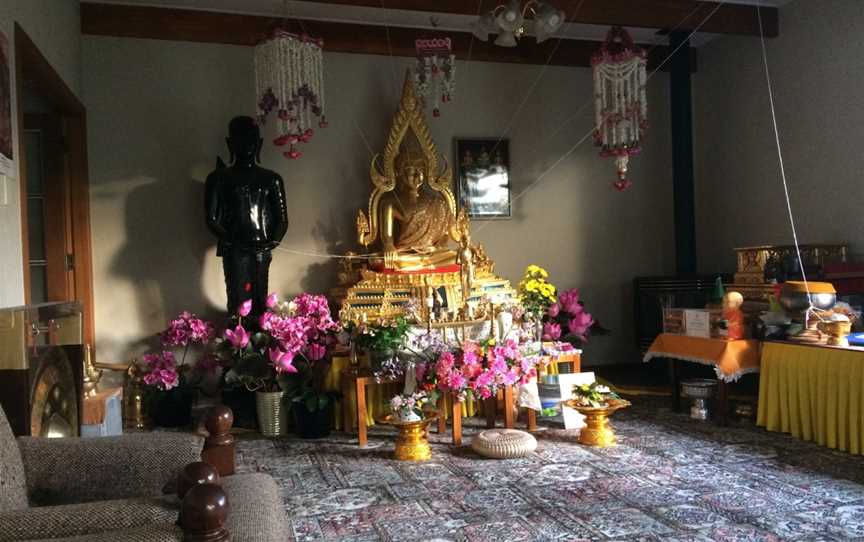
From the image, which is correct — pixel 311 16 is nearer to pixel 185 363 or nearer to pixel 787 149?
pixel 185 363

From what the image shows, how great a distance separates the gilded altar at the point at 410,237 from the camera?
4629 mm

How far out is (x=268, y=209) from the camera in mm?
4574

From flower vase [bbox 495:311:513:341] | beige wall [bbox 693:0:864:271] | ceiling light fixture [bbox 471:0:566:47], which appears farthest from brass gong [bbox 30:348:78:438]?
beige wall [bbox 693:0:864:271]

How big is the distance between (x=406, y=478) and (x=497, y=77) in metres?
3.48

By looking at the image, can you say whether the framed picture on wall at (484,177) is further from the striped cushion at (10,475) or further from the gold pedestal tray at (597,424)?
the striped cushion at (10,475)

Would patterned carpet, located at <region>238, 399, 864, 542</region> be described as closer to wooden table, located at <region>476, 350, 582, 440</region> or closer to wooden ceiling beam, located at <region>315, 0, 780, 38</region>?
wooden table, located at <region>476, 350, 582, 440</region>

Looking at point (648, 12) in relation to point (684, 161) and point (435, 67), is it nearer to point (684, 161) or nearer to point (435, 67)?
point (684, 161)

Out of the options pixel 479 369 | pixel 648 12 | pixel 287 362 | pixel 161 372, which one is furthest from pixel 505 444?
pixel 648 12

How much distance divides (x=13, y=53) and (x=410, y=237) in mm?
2707

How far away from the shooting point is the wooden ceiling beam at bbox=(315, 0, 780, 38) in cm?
458

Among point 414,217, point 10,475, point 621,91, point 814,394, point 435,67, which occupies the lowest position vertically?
point 814,394

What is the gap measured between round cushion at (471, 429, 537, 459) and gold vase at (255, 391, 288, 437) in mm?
1240

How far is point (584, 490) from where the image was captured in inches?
113

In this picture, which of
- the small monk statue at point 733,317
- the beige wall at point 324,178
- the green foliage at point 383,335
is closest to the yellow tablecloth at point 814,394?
the small monk statue at point 733,317
